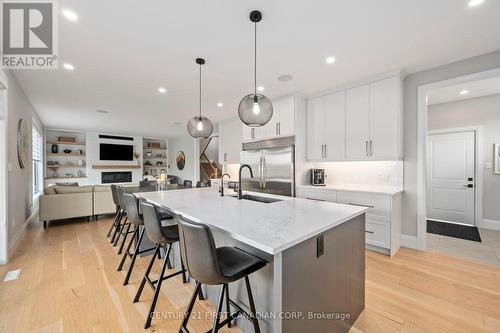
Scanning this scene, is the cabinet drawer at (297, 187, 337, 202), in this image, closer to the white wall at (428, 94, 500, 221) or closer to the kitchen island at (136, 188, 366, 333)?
the kitchen island at (136, 188, 366, 333)

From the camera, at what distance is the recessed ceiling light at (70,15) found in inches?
72.1

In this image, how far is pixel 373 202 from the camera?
2998 mm

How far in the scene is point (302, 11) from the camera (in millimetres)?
1833

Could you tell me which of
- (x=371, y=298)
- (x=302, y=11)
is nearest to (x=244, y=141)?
(x=302, y=11)

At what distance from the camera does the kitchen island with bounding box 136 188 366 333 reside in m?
1.13

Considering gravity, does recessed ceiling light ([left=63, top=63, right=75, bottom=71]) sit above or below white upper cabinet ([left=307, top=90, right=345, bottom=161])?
above

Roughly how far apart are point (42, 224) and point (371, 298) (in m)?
6.13

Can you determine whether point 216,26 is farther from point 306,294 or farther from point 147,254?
point 147,254

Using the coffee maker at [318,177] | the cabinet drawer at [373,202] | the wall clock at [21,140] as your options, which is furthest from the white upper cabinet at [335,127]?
the wall clock at [21,140]

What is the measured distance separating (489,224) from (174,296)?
5549 millimetres

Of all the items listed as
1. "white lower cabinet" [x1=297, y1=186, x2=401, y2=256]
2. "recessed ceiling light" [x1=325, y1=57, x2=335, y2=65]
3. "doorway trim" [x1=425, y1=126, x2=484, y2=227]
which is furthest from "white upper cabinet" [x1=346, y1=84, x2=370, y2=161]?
"doorway trim" [x1=425, y1=126, x2=484, y2=227]

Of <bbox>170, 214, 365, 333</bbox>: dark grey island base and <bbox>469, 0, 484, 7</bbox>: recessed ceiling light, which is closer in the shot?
<bbox>170, 214, 365, 333</bbox>: dark grey island base

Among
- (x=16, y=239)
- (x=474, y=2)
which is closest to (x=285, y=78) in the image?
(x=474, y=2)

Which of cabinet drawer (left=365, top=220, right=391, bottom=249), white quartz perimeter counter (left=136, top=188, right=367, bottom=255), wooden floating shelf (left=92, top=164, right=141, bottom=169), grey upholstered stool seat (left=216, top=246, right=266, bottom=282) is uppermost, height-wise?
wooden floating shelf (left=92, top=164, right=141, bottom=169)
